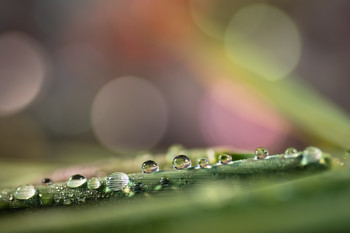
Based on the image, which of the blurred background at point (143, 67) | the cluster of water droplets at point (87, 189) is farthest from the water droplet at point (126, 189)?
the blurred background at point (143, 67)

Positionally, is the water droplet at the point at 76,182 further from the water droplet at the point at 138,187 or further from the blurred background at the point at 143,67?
the blurred background at the point at 143,67

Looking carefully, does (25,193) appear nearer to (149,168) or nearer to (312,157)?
(149,168)

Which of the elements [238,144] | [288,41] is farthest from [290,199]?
[288,41]

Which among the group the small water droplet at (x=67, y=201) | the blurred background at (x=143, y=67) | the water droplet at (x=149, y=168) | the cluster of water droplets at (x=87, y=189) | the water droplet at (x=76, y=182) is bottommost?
the small water droplet at (x=67, y=201)

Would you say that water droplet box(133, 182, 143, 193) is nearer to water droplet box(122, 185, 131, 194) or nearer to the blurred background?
water droplet box(122, 185, 131, 194)

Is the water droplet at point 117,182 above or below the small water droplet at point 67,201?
above

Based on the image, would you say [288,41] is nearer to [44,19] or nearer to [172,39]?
[172,39]

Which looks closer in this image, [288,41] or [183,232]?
[183,232]

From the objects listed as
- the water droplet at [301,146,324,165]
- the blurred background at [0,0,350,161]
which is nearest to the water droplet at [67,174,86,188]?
the water droplet at [301,146,324,165]
